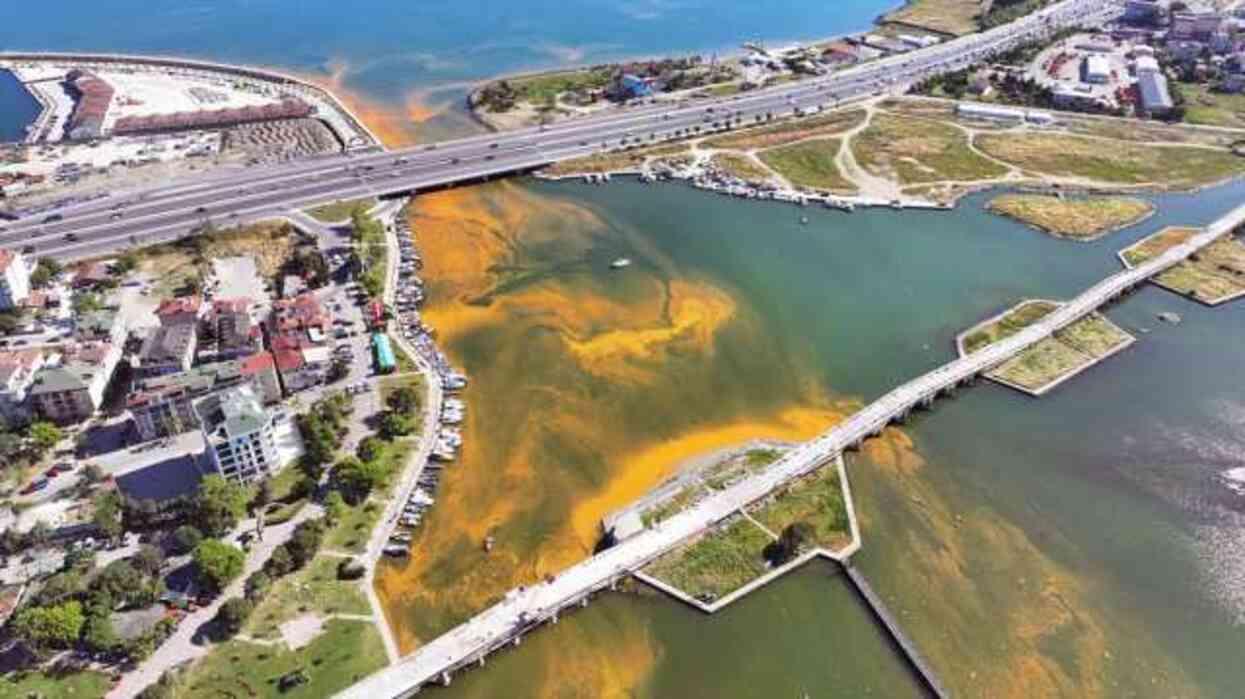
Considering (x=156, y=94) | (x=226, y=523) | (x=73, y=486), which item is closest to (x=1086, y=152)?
(x=226, y=523)

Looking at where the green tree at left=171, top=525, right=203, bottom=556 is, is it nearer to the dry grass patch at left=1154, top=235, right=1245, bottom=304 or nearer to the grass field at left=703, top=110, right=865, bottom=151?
the grass field at left=703, top=110, right=865, bottom=151

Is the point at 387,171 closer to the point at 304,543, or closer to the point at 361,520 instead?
the point at 361,520

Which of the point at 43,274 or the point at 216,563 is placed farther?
the point at 43,274

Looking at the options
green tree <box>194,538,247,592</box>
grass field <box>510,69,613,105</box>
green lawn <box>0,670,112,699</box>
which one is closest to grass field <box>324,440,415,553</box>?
green tree <box>194,538,247,592</box>

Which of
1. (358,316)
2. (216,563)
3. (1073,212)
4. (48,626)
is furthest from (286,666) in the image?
(1073,212)

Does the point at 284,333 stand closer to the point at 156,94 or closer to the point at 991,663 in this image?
the point at 991,663

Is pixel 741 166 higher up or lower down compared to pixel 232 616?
higher up

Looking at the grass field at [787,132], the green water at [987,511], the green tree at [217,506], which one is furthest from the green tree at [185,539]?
the grass field at [787,132]
